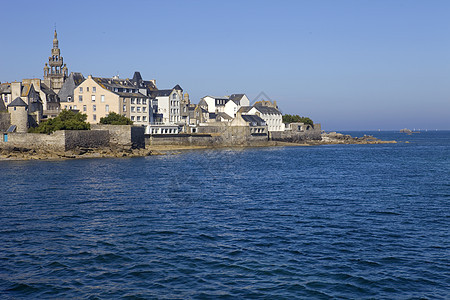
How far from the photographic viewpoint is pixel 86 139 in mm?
74812

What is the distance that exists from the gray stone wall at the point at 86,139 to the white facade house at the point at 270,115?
65.5 m

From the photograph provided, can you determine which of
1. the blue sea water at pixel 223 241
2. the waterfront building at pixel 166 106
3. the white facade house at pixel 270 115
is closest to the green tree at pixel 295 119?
the white facade house at pixel 270 115

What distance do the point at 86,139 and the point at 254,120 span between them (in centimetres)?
6149

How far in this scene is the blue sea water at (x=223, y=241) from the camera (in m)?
15.9

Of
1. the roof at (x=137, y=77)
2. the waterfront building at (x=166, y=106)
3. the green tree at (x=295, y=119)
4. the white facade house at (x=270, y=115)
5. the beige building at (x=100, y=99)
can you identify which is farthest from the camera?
the green tree at (x=295, y=119)

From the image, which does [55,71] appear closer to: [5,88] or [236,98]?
[5,88]

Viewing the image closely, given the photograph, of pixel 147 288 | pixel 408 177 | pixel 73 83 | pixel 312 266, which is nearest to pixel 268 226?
pixel 312 266

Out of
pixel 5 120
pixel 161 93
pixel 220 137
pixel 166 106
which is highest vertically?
pixel 161 93

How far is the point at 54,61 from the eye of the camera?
120 m

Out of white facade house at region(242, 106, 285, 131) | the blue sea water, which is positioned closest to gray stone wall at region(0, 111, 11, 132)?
the blue sea water

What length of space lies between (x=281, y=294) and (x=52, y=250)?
10.6 metres

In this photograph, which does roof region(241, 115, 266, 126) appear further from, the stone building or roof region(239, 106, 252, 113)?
the stone building

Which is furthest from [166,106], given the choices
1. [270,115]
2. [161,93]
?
[270,115]

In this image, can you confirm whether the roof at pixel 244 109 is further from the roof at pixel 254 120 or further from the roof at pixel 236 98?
the roof at pixel 254 120
